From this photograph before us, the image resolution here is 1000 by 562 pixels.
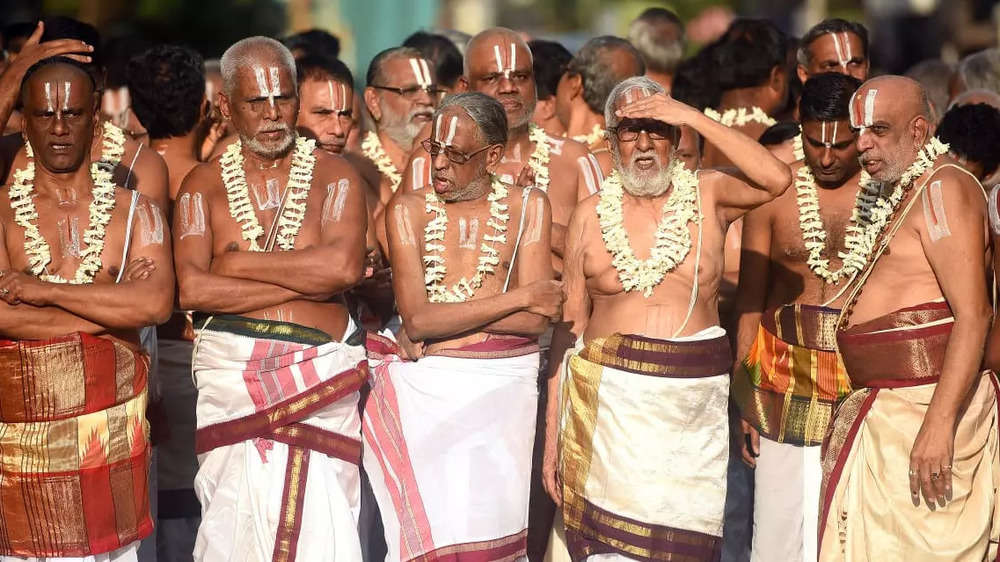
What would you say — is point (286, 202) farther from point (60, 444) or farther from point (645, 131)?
point (645, 131)

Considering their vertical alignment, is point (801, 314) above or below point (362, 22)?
below

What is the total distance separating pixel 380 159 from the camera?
7637mm

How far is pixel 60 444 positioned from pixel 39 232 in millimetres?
821

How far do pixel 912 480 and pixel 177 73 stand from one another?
4.00 meters

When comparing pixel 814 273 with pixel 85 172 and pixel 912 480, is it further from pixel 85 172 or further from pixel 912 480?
pixel 85 172

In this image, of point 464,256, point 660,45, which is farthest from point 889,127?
point 660,45

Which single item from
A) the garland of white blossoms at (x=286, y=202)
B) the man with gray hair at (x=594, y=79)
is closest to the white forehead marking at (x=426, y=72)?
the man with gray hair at (x=594, y=79)

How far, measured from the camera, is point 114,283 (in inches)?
221

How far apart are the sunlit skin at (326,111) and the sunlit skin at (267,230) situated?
110 centimetres

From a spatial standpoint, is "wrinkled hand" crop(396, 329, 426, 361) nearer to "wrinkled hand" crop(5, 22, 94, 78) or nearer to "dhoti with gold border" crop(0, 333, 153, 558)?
"dhoti with gold border" crop(0, 333, 153, 558)

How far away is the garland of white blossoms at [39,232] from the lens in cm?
566

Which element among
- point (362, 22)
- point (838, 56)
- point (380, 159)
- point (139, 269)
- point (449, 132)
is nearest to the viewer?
point (139, 269)

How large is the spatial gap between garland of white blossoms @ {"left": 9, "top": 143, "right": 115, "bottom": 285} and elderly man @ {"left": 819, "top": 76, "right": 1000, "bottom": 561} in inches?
115

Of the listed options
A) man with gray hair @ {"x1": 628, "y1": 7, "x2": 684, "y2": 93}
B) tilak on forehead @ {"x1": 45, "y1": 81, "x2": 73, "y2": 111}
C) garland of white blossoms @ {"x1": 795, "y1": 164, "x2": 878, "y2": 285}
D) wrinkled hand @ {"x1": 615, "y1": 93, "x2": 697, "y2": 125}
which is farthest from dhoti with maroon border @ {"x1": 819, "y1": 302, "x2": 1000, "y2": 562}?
man with gray hair @ {"x1": 628, "y1": 7, "x2": 684, "y2": 93}
